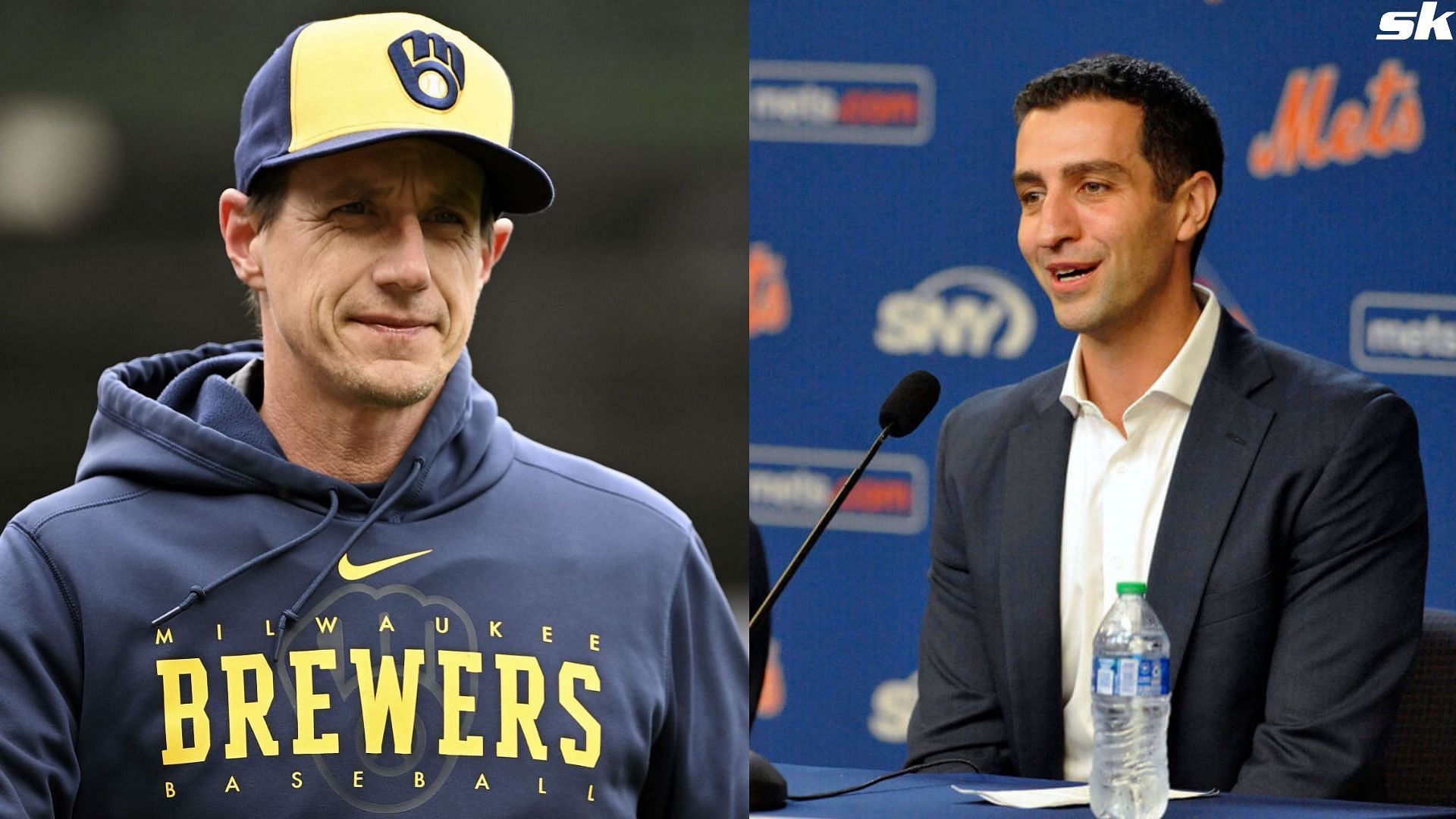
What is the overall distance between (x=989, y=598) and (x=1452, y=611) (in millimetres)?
511

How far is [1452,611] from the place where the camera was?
6.22ft

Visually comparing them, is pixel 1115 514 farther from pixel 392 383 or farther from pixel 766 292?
pixel 392 383

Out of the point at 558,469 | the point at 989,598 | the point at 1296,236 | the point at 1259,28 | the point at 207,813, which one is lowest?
the point at 207,813

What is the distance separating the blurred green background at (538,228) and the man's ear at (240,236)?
120cm

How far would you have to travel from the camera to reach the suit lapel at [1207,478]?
6.32 ft

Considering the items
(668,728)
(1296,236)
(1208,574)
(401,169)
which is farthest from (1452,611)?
(401,169)

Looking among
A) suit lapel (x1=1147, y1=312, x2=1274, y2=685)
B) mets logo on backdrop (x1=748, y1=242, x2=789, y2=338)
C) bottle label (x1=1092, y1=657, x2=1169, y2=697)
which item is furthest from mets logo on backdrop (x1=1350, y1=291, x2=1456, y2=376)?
mets logo on backdrop (x1=748, y1=242, x2=789, y2=338)

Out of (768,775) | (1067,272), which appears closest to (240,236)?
(768,775)

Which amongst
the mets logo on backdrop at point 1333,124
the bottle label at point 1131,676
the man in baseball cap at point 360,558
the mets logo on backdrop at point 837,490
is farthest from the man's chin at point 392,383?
the mets logo on backdrop at point 1333,124

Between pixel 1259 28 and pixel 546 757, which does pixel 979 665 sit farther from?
pixel 1259 28

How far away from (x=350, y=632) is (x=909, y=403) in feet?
2.27

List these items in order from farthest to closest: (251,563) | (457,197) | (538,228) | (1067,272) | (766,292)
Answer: (538,228), (766,292), (1067,272), (457,197), (251,563)

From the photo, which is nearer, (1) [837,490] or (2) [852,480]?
(2) [852,480]

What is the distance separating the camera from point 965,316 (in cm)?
202
